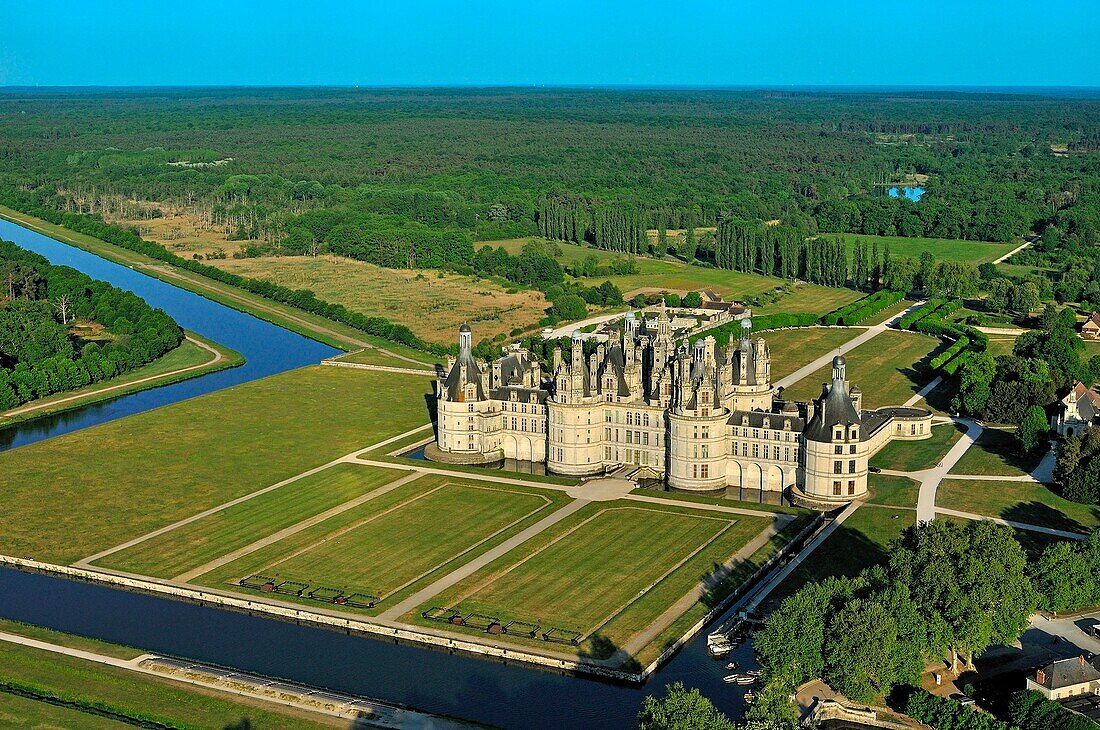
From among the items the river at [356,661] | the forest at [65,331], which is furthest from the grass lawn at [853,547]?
the forest at [65,331]

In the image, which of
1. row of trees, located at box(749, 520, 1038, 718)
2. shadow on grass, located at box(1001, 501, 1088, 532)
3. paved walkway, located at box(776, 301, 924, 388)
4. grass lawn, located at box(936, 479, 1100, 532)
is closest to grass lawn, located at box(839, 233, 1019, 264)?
paved walkway, located at box(776, 301, 924, 388)

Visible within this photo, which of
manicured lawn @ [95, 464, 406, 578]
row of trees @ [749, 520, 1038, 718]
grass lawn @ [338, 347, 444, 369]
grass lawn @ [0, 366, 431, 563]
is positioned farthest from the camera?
grass lawn @ [338, 347, 444, 369]

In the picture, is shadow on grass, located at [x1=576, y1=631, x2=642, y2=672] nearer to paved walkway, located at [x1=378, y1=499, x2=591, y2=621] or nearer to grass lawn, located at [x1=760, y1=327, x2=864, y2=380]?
paved walkway, located at [x1=378, y1=499, x2=591, y2=621]

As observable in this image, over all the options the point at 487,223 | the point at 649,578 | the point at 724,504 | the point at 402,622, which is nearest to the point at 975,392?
the point at 724,504

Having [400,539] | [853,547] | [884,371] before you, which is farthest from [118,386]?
[853,547]

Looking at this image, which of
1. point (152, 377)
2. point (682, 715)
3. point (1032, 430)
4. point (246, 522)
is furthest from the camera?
point (152, 377)

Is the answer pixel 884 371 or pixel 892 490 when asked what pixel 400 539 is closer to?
pixel 892 490

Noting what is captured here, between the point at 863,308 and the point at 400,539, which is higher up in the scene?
the point at 863,308

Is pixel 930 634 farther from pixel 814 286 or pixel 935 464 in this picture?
pixel 814 286
